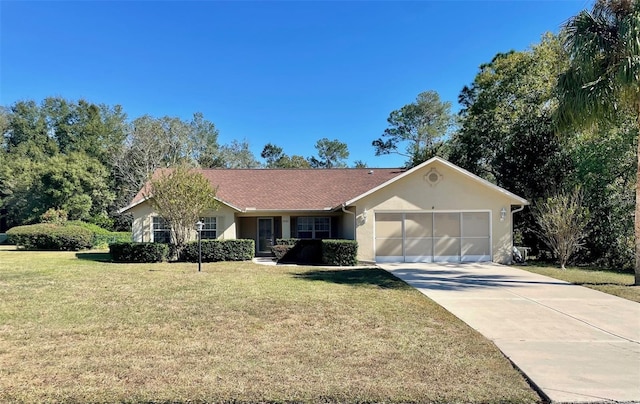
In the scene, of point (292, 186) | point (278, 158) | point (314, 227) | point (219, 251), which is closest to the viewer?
point (219, 251)

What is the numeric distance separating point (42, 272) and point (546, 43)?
26.2m

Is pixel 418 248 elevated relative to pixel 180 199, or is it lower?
lower

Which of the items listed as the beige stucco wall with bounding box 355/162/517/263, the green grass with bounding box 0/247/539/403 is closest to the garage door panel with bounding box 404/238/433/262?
the beige stucco wall with bounding box 355/162/517/263

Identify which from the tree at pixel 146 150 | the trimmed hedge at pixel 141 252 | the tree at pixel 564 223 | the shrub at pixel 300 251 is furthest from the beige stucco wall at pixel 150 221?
the tree at pixel 146 150

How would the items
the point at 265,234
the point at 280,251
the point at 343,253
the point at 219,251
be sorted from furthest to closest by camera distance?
the point at 265,234
the point at 280,251
the point at 219,251
the point at 343,253

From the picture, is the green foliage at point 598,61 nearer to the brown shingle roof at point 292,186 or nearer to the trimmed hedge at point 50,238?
the brown shingle roof at point 292,186

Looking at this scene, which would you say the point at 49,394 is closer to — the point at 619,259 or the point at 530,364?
the point at 530,364

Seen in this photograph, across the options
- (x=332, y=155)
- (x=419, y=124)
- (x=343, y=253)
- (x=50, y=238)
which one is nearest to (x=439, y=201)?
(x=343, y=253)

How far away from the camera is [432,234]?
57.7 feet

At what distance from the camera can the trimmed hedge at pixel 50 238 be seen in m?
24.7

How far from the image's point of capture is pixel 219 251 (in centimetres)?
1770

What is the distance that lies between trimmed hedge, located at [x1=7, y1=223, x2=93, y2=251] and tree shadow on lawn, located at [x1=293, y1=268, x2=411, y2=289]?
18734mm

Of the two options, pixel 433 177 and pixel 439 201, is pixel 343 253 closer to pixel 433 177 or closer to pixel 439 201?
pixel 439 201

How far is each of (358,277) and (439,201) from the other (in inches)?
265
